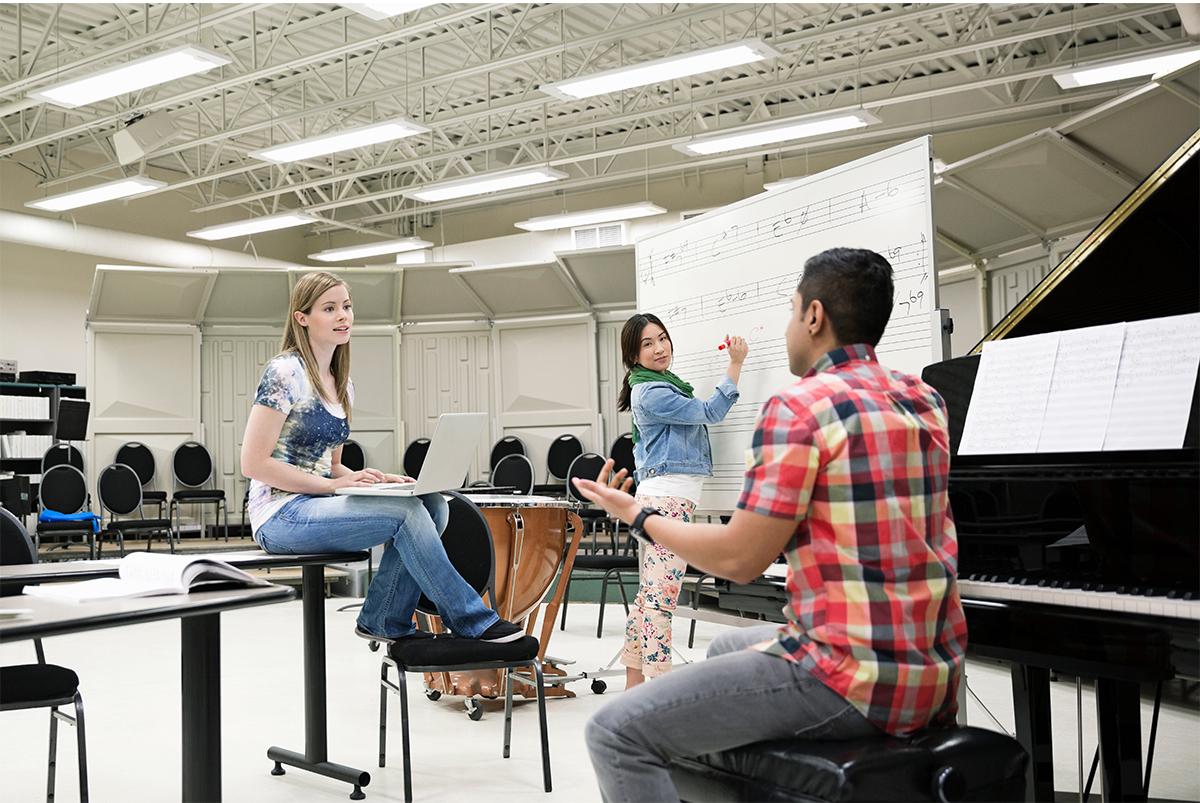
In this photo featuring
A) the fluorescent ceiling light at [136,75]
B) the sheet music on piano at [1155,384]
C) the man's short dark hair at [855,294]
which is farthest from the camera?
the fluorescent ceiling light at [136,75]

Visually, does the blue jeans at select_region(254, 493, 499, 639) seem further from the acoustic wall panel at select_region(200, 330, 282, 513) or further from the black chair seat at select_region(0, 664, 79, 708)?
the acoustic wall panel at select_region(200, 330, 282, 513)

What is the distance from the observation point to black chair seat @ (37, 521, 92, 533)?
8375 mm

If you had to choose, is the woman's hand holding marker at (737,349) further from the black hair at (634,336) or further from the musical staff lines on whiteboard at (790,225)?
the musical staff lines on whiteboard at (790,225)

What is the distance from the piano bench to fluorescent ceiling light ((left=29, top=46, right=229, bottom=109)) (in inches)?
270

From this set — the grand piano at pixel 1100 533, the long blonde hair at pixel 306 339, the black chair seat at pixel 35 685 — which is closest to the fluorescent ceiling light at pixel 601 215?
the long blonde hair at pixel 306 339

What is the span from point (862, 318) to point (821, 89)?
435 inches

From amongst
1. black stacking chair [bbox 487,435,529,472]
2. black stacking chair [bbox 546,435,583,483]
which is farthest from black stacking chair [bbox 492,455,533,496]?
black stacking chair [bbox 487,435,529,472]

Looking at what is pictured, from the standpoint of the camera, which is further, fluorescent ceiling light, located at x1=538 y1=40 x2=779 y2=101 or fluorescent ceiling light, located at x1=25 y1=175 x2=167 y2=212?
fluorescent ceiling light, located at x1=25 y1=175 x2=167 y2=212

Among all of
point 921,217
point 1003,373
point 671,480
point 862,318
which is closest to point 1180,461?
point 1003,373

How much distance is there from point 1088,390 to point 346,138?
7852 mm

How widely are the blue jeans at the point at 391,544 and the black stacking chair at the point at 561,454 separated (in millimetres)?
6801

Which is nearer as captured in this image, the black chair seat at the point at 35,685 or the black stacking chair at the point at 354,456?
the black chair seat at the point at 35,685

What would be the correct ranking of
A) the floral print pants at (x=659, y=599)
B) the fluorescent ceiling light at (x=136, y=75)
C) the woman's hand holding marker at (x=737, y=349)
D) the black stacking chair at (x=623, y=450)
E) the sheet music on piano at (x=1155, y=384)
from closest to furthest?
the sheet music on piano at (x=1155, y=384) < the floral print pants at (x=659, y=599) < the woman's hand holding marker at (x=737, y=349) < the fluorescent ceiling light at (x=136, y=75) < the black stacking chair at (x=623, y=450)

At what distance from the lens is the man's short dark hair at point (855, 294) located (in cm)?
176
